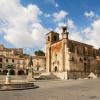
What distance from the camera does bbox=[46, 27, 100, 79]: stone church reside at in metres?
69.1

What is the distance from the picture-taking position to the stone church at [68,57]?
69.1 m

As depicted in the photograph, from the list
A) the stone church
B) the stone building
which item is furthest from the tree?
the stone church

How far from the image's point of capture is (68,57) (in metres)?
69.6

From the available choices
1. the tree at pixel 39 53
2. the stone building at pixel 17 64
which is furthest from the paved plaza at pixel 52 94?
the tree at pixel 39 53

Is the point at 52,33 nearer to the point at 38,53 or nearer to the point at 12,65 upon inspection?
the point at 12,65

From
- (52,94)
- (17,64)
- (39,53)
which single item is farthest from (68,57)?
(39,53)

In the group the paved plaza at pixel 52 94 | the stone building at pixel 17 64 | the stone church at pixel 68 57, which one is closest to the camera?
the paved plaza at pixel 52 94

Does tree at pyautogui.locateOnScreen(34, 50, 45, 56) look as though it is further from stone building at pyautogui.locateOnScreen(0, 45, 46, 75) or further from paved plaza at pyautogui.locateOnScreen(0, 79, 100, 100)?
paved plaza at pyautogui.locateOnScreen(0, 79, 100, 100)

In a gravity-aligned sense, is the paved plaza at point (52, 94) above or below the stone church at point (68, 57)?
below

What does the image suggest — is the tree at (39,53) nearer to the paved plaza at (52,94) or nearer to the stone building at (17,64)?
the stone building at (17,64)

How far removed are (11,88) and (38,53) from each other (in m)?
99.7

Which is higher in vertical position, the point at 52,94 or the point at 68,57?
the point at 68,57

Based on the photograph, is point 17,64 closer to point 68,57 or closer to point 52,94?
point 68,57

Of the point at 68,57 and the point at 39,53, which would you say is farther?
the point at 39,53
